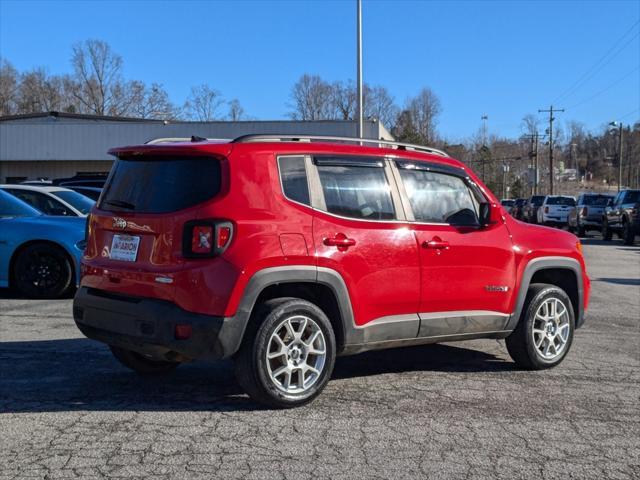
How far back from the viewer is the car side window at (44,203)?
12.0m

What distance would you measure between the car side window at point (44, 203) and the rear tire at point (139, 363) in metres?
6.49

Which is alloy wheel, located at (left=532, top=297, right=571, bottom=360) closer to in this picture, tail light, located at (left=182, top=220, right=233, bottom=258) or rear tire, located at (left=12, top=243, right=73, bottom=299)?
tail light, located at (left=182, top=220, right=233, bottom=258)

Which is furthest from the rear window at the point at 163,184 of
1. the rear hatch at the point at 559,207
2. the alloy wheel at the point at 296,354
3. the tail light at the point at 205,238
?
the rear hatch at the point at 559,207

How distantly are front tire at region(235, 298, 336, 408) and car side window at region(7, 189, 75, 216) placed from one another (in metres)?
7.84

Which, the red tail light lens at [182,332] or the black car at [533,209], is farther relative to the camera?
the black car at [533,209]

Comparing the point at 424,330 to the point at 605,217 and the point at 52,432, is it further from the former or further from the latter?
the point at 605,217

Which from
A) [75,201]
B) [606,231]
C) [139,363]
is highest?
[75,201]

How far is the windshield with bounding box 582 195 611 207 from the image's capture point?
3180 centimetres

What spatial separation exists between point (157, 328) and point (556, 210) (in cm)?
3622

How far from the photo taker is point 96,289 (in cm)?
541

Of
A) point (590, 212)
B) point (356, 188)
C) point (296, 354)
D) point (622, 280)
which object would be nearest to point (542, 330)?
point (356, 188)

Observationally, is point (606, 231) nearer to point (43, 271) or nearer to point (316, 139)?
point (43, 271)

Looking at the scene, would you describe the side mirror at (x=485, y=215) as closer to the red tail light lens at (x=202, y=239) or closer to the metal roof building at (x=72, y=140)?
the red tail light lens at (x=202, y=239)

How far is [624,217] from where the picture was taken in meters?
26.1
